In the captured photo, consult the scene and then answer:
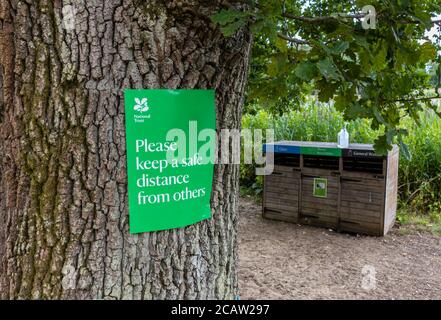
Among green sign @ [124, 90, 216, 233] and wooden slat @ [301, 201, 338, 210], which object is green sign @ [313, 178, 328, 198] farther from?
green sign @ [124, 90, 216, 233]

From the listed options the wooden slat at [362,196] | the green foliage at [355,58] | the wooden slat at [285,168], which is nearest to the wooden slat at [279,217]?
the wooden slat at [285,168]

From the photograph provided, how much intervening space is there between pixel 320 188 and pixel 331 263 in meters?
1.09

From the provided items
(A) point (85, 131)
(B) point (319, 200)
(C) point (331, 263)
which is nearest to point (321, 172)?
(B) point (319, 200)

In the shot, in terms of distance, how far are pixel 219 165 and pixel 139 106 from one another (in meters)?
0.42

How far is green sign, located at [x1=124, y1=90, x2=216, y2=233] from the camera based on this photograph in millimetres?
1596

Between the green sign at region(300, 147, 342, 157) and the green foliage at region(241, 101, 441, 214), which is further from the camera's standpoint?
the green foliage at region(241, 101, 441, 214)

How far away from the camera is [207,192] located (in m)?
1.78

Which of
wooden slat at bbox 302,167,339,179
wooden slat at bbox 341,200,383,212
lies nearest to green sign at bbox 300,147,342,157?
wooden slat at bbox 302,167,339,179

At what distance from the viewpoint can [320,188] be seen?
16.7 feet

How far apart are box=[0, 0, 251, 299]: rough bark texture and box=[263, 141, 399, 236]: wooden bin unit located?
3.44m

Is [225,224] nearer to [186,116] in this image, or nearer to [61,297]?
[186,116]

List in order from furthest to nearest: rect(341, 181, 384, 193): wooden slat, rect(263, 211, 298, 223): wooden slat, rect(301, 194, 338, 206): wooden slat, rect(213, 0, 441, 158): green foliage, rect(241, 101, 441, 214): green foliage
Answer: rect(241, 101, 441, 214): green foliage
rect(263, 211, 298, 223): wooden slat
rect(301, 194, 338, 206): wooden slat
rect(341, 181, 384, 193): wooden slat
rect(213, 0, 441, 158): green foliage
